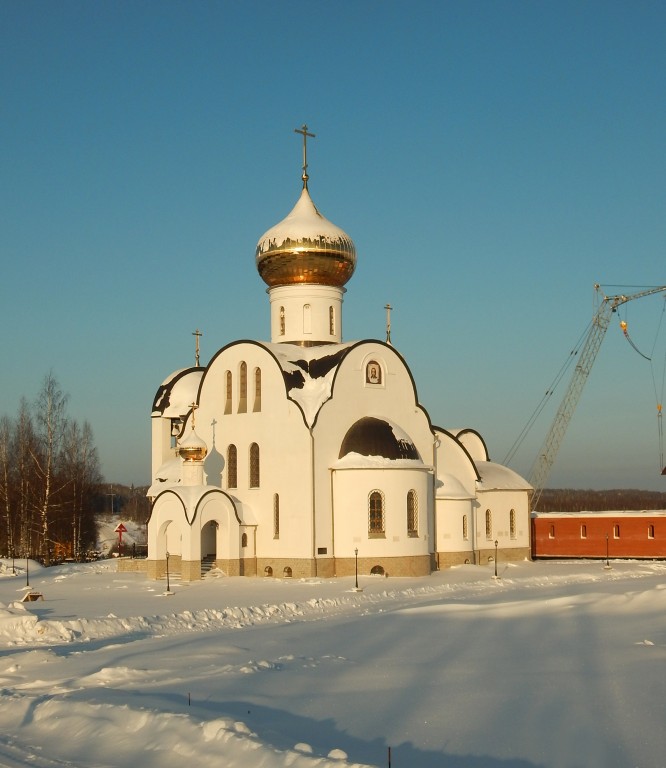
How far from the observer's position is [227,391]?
107 feet

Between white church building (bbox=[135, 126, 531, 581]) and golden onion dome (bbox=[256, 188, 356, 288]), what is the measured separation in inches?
1.8

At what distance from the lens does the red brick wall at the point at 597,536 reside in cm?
3941

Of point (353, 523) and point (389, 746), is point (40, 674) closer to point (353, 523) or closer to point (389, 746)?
point (389, 746)

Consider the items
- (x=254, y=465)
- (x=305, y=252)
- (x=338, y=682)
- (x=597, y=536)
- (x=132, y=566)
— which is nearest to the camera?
(x=338, y=682)

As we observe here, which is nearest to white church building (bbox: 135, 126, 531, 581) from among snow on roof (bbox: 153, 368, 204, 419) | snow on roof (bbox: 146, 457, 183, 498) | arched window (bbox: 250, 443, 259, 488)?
arched window (bbox: 250, 443, 259, 488)

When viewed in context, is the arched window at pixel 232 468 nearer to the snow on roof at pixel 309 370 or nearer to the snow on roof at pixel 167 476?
the snow on roof at pixel 309 370

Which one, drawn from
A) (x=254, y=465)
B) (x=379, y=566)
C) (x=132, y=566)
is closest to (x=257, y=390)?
(x=254, y=465)

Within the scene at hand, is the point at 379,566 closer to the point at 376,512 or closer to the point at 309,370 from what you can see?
the point at 376,512

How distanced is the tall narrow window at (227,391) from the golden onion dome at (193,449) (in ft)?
6.26

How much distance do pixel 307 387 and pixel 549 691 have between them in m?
19.7

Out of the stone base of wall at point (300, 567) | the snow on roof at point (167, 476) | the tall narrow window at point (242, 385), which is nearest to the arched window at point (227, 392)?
the tall narrow window at point (242, 385)

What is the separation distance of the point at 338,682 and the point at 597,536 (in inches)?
1191

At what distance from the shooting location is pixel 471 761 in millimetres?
9109

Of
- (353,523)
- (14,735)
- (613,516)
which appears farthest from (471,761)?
(613,516)
